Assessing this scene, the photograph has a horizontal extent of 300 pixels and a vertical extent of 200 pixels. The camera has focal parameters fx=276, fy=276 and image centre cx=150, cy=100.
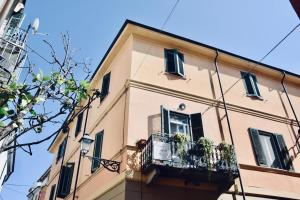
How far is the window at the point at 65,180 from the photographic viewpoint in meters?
12.9

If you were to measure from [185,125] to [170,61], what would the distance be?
308 cm

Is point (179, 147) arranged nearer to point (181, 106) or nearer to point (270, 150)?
point (181, 106)

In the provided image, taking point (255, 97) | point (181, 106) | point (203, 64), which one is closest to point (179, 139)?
point (181, 106)

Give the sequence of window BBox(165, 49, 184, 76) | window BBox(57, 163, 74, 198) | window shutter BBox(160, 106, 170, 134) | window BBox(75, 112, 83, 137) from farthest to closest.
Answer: window BBox(75, 112, 83, 137) < window BBox(57, 163, 74, 198) < window BBox(165, 49, 184, 76) < window shutter BBox(160, 106, 170, 134)

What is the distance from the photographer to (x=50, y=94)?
416cm

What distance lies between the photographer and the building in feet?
27.6

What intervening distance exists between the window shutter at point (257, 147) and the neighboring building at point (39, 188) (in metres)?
15.7

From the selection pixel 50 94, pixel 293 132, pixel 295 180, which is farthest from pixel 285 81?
pixel 50 94

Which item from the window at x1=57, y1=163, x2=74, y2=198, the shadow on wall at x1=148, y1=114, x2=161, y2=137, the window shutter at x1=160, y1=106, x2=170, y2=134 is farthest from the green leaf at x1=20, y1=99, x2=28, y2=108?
the window at x1=57, y1=163, x2=74, y2=198

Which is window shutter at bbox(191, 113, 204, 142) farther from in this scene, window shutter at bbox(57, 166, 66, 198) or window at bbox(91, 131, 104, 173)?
window shutter at bbox(57, 166, 66, 198)

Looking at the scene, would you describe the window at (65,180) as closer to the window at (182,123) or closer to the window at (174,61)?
the window at (182,123)

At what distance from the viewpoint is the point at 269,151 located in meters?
11.2

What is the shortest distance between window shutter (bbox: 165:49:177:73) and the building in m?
0.04

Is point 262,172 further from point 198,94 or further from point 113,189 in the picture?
point 113,189
